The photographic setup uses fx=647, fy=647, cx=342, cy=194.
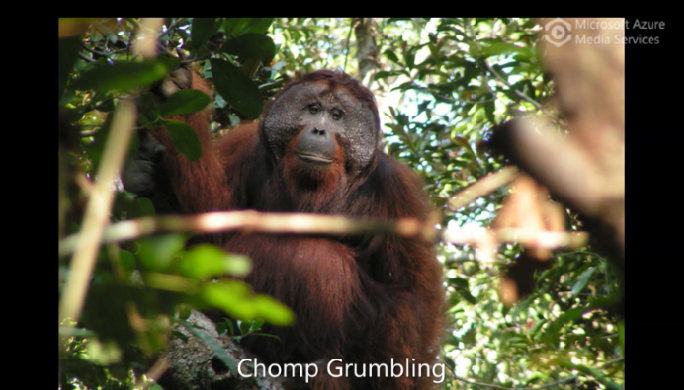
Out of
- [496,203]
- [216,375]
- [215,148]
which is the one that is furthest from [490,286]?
[216,375]

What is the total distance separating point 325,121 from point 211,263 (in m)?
2.99

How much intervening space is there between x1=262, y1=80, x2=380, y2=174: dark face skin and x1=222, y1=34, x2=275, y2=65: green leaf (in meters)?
1.61

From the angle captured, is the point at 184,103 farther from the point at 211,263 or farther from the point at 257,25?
the point at 211,263

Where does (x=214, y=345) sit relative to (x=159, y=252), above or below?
below

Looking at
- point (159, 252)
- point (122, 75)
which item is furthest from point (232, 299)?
point (122, 75)

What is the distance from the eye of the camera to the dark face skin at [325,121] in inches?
154

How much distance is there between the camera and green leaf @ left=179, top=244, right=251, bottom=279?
3.10ft

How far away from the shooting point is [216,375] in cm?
309

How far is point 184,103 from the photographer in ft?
6.73

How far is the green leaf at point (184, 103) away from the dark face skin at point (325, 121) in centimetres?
180

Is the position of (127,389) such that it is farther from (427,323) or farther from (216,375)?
(427,323)

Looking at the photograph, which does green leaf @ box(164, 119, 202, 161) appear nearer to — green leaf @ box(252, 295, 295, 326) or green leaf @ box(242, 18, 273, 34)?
green leaf @ box(242, 18, 273, 34)

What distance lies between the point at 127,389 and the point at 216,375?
102 centimetres

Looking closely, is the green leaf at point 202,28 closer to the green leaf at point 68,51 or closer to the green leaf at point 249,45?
the green leaf at point 249,45
